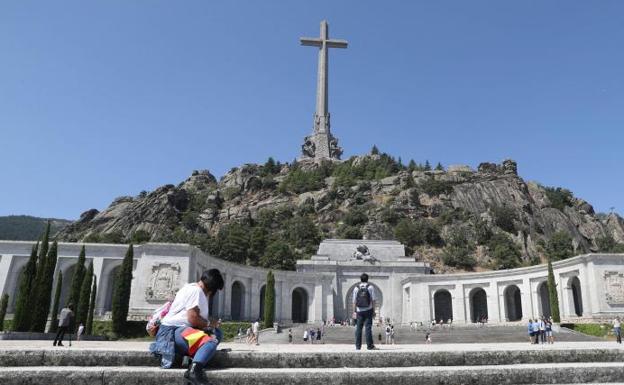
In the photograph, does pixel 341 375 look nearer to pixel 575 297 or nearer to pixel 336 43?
pixel 575 297

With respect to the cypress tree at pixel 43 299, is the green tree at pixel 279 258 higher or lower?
higher

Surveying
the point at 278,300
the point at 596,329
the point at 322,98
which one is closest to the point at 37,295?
the point at 278,300

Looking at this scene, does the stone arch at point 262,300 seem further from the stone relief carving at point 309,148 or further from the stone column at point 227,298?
the stone relief carving at point 309,148

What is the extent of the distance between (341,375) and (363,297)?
13.9ft

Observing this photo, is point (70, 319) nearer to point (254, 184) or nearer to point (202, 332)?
point (202, 332)

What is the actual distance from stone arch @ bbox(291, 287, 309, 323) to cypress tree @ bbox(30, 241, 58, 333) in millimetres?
27937

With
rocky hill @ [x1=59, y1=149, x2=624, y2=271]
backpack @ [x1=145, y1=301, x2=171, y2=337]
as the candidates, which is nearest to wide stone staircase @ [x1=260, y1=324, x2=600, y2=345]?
rocky hill @ [x1=59, y1=149, x2=624, y2=271]

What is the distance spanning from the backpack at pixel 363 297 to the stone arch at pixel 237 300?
39514mm

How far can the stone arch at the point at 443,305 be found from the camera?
52.5 metres

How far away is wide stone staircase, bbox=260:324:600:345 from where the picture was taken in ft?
112

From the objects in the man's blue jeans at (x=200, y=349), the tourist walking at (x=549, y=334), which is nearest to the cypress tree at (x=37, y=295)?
the man's blue jeans at (x=200, y=349)

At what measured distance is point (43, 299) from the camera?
28656mm

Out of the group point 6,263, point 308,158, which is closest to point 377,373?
point 6,263

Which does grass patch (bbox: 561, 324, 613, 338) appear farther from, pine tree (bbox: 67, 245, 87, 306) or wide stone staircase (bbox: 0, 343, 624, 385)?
pine tree (bbox: 67, 245, 87, 306)
